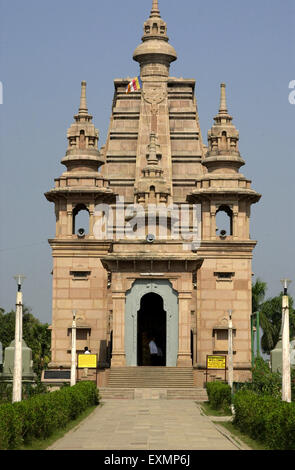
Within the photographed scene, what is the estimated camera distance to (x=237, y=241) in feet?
239

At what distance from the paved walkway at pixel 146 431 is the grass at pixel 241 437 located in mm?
433

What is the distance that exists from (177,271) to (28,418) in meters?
34.3

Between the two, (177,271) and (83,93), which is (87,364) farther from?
(83,93)

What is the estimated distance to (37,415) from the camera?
33.3 m

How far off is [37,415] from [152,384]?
2798 centimetres

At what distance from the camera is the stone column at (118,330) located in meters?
64.6

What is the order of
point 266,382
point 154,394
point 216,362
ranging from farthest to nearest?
1. point 216,362
2. point 154,394
3. point 266,382

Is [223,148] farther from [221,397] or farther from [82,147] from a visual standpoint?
[221,397]

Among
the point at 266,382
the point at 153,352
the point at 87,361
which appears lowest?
the point at 266,382

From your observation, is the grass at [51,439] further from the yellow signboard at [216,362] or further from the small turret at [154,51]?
the small turret at [154,51]

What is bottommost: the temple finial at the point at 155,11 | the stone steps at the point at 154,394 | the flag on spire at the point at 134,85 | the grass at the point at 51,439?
the grass at the point at 51,439

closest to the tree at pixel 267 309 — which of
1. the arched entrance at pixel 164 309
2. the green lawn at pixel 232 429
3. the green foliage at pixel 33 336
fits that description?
the green foliage at pixel 33 336

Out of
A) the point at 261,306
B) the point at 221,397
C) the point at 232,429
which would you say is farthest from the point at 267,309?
the point at 232,429

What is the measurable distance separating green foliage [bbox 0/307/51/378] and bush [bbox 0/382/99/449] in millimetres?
20031
